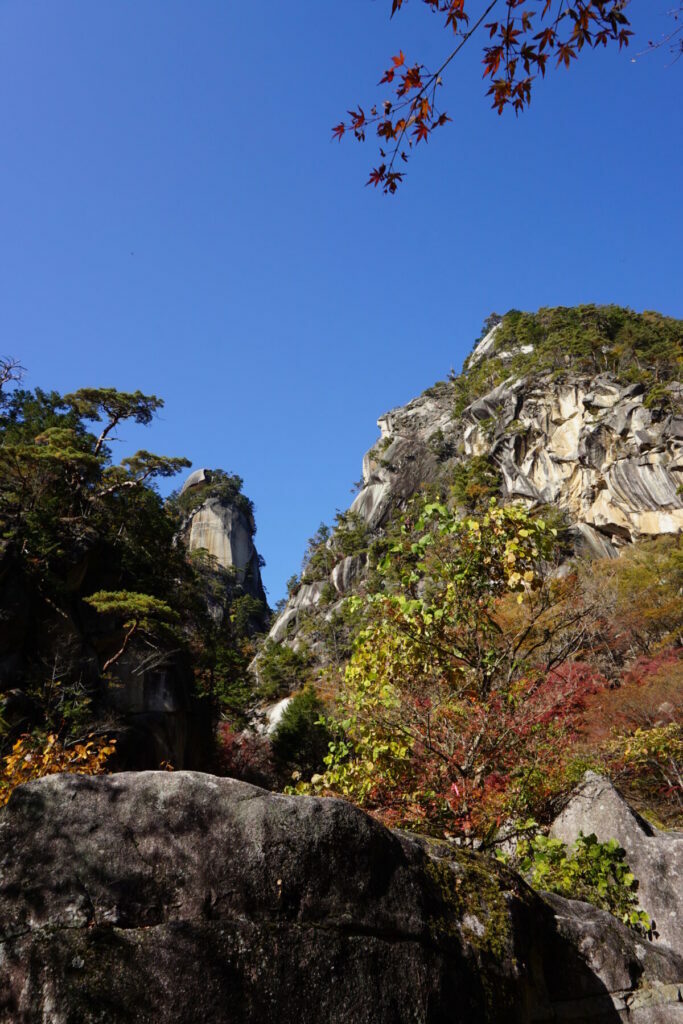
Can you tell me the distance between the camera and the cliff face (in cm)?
3825

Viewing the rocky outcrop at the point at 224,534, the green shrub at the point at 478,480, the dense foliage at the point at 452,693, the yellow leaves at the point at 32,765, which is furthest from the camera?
the rocky outcrop at the point at 224,534

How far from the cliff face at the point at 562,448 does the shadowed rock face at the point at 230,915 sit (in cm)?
3814

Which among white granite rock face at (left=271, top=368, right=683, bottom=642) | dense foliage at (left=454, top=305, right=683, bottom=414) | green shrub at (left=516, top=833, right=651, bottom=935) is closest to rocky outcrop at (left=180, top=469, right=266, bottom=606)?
white granite rock face at (left=271, top=368, right=683, bottom=642)

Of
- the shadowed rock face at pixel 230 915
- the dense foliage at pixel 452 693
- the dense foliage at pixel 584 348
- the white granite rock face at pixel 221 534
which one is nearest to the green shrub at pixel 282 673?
the white granite rock face at pixel 221 534

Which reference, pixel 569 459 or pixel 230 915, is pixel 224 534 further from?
pixel 230 915

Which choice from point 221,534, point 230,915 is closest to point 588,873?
point 230,915

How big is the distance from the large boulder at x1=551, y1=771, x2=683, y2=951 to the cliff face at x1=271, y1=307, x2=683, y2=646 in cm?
3401

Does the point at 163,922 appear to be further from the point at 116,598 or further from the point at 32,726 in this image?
the point at 116,598

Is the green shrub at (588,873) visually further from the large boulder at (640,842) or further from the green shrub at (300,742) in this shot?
the green shrub at (300,742)

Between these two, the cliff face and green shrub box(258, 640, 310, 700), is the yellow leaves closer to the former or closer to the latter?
green shrub box(258, 640, 310, 700)

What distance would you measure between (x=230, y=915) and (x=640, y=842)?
459 cm

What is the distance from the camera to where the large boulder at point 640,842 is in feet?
15.7

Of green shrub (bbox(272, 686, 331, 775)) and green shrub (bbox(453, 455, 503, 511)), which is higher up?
green shrub (bbox(453, 455, 503, 511))

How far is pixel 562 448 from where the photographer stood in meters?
44.4
